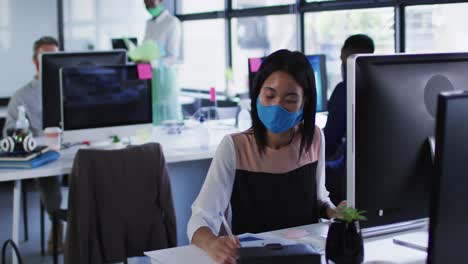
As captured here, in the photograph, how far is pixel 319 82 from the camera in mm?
4551

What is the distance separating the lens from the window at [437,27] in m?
4.38

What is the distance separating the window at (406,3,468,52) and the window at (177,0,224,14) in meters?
2.67

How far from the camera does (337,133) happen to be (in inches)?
143

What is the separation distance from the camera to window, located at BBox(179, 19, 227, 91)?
23.5 feet

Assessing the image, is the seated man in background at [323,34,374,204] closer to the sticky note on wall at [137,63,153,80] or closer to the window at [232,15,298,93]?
the sticky note on wall at [137,63,153,80]

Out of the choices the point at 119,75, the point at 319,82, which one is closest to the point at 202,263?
the point at 119,75

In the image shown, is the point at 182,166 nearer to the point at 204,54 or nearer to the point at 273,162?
the point at 273,162

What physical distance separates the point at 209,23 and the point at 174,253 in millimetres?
5698

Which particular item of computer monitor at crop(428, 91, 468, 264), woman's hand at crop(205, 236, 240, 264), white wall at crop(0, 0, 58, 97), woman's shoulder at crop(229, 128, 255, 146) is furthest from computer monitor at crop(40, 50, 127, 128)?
white wall at crop(0, 0, 58, 97)

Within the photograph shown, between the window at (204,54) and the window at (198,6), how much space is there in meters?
0.12

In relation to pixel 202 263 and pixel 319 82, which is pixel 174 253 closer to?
pixel 202 263

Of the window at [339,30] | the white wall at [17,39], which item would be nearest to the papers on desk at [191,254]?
the window at [339,30]

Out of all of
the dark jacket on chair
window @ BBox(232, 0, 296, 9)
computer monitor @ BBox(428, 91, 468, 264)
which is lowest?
the dark jacket on chair

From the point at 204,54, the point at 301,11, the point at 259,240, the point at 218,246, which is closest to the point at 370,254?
the point at 259,240
